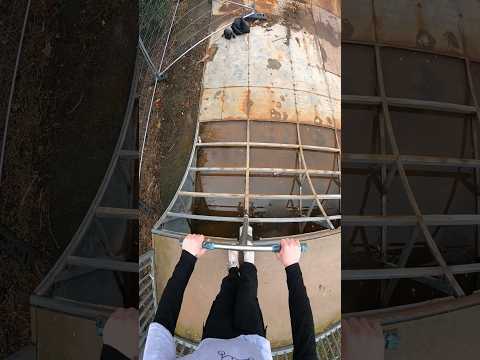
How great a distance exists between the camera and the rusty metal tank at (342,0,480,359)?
86 cm

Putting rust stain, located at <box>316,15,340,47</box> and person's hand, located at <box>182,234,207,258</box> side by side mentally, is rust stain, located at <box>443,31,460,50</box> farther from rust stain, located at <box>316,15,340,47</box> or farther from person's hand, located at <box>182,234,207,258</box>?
person's hand, located at <box>182,234,207,258</box>

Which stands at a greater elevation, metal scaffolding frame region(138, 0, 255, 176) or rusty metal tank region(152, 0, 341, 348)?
metal scaffolding frame region(138, 0, 255, 176)

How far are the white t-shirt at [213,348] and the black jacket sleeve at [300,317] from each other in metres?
0.04

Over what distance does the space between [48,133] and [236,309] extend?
3.34 feet

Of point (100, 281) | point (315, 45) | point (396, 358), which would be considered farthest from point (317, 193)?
point (100, 281)

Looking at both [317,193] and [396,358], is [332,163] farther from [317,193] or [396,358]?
[396,358]

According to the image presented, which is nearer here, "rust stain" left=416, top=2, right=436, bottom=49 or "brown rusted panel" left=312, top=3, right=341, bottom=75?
"brown rusted panel" left=312, top=3, right=341, bottom=75

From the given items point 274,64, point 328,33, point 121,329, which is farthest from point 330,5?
point 121,329

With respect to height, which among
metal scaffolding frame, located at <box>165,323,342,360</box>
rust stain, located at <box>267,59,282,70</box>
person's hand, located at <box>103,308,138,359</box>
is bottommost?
person's hand, located at <box>103,308,138,359</box>

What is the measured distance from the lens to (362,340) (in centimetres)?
76

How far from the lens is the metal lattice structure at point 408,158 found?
864 millimetres

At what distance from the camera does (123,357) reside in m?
0.85

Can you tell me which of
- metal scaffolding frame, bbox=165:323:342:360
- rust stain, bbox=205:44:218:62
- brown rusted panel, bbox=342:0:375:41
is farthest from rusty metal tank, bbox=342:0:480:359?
rust stain, bbox=205:44:218:62

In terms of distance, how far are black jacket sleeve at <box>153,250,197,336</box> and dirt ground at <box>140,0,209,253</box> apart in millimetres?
69
